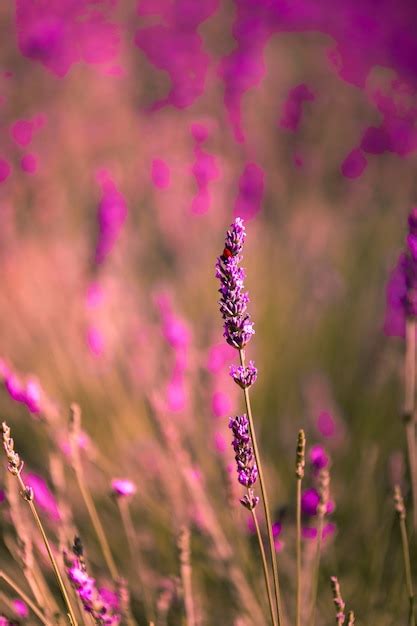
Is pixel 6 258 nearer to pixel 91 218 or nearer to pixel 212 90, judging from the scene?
pixel 91 218

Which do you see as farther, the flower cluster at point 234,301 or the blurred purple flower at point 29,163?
the blurred purple flower at point 29,163

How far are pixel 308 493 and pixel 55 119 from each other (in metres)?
2.92

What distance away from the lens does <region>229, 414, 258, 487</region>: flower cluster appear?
25.3 inches

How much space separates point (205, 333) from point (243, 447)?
1478 millimetres

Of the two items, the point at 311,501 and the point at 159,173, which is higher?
the point at 159,173

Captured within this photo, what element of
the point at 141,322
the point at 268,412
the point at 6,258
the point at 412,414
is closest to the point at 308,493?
the point at 412,414

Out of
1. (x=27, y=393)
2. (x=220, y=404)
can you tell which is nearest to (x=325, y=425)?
(x=220, y=404)

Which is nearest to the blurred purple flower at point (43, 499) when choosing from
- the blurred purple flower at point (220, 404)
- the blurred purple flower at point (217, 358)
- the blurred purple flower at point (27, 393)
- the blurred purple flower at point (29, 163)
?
the blurred purple flower at point (27, 393)

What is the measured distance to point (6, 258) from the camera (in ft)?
8.80

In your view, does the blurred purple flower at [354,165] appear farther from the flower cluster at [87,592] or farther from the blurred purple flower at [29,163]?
the flower cluster at [87,592]

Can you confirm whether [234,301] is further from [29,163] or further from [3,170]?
[3,170]

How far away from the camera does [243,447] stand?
0.65m

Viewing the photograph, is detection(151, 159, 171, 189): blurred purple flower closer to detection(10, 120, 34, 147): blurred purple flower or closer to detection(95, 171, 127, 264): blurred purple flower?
detection(95, 171, 127, 264): blurred purple flower

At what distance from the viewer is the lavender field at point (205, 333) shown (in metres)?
0.97
